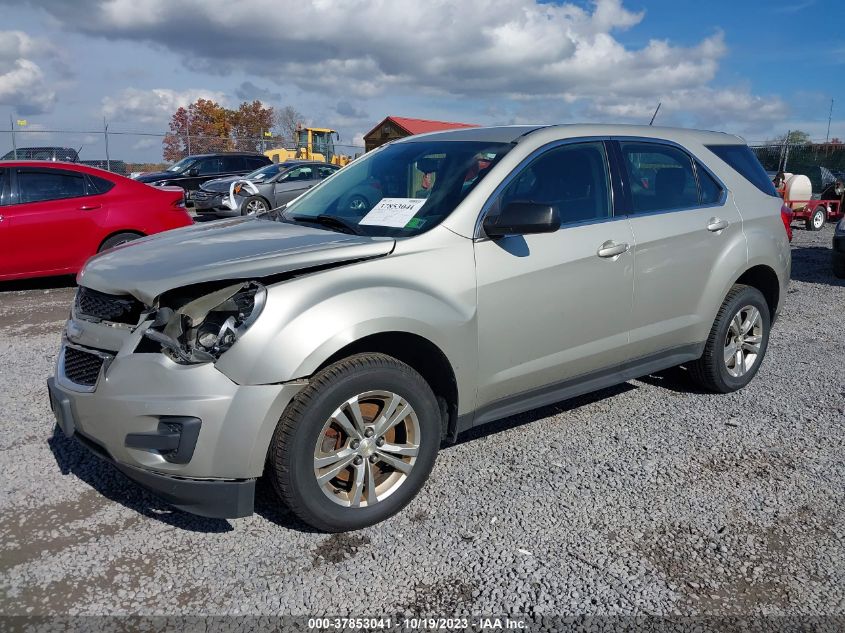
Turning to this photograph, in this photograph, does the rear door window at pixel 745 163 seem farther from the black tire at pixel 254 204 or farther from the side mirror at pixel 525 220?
the black tire at pixel 254 204

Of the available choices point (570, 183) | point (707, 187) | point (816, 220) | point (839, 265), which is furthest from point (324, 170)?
point (570, 183)

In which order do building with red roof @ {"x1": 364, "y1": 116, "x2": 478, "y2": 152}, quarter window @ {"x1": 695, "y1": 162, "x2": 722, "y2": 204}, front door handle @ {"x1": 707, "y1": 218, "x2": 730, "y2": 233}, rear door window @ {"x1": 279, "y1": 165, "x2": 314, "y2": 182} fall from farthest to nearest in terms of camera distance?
building with red roof @ {"x1": 364, "y1": 116, "x2": 478, "y2": 152}
rear door window @ {"x1": 279, "y1": 165, "x2": 314, "y2": 182}
quarter window @ {"x1": 695, "y1": 162, "x2": 722, "y2": 204}
front door handle @ {"x1": 707, "y1": 218, "x2": 730, "y2": 233}

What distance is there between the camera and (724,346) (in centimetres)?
475

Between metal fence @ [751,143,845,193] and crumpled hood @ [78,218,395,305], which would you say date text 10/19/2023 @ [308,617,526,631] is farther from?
metal fence @ [751,143,845,193]

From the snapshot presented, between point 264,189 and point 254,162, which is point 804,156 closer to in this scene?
point 254,162

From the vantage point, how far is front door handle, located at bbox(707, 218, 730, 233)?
4.40m

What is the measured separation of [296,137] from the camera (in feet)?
113

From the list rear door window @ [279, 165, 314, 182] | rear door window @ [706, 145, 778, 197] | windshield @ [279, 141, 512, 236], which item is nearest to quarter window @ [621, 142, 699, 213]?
rear door window @ [706, 145, 778, 197]

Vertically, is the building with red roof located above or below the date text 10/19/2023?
above

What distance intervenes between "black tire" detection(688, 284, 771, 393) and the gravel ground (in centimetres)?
31

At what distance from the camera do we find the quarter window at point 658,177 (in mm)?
4141

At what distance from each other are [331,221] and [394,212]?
389mm

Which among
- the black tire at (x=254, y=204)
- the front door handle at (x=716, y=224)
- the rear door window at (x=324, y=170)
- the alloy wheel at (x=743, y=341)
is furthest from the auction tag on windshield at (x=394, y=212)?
the rear door window at (x=324, y=170)

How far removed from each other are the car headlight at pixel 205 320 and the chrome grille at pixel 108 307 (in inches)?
7.4
